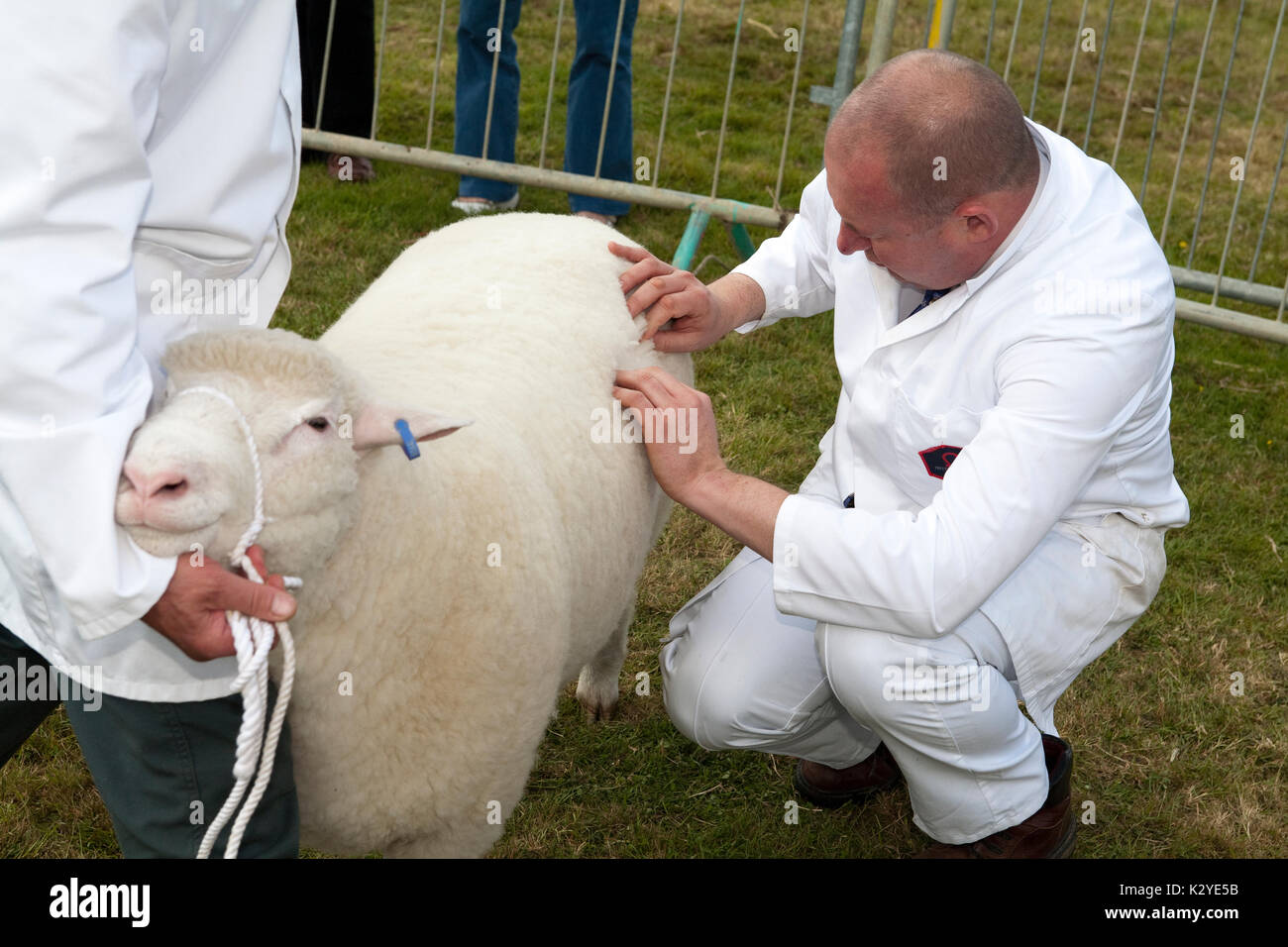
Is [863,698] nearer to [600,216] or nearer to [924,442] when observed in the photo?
[924,442]

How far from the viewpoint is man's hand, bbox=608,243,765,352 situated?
2701 millimetres

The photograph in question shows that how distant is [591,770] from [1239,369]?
360 cm

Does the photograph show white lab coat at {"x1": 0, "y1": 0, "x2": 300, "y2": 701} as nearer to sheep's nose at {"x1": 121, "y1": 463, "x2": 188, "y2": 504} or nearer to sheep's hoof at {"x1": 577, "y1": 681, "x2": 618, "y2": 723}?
sheep's nose at {"x1": 121, "y1": 463, "x2": 188, "y2": 504}

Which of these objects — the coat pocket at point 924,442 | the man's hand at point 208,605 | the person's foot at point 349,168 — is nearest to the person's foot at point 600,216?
the person's foot at point 349,168

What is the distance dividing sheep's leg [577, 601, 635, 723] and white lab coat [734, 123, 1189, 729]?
739 mm

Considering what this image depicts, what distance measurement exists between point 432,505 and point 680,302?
0.92 metres

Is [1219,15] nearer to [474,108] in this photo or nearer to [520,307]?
[474,108]

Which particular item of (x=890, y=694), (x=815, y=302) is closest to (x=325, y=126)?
(x=815, y=302)

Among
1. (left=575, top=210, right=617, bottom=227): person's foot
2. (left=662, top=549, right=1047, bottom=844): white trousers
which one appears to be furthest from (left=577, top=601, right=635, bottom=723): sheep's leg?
(left=575, top=210, right=617, bottom=227): person's foot

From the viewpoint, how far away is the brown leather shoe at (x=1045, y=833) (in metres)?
2.57

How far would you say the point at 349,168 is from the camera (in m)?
5.81

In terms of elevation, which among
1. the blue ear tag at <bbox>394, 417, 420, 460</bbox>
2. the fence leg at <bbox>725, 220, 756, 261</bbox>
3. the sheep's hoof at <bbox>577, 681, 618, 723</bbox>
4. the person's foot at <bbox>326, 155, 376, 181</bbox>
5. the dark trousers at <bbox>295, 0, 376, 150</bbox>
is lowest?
the sheep's hoof at <bbox>577, 681, 618, 723</bbox>

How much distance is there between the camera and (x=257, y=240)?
1.84m

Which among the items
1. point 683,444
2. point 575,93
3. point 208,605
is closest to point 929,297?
point 683,444
